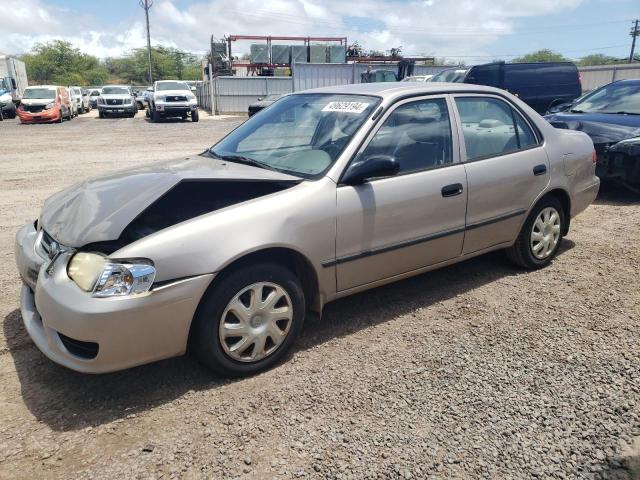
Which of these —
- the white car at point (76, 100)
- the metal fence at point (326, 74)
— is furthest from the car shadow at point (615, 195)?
the white car at point (76, 100)

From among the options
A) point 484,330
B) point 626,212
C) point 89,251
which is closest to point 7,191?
point 89,251

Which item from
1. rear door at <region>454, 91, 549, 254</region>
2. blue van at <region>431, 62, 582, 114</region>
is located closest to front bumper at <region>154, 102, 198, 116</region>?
blue van at <region>431, 62, 582, 114</region>

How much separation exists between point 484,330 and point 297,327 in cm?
133

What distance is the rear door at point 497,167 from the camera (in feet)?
13.1

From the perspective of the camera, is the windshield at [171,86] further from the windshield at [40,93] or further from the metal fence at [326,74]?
the metal fence at [326,74]

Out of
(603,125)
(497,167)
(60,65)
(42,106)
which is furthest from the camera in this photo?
(60,65)

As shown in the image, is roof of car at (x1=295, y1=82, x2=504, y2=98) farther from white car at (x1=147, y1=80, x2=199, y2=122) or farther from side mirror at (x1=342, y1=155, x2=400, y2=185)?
white car at (x1=147, y1=80, x2=199, y2=122)

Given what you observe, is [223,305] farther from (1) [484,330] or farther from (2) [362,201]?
(1) [484,330]

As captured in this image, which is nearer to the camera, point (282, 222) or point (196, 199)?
point (282, 222)

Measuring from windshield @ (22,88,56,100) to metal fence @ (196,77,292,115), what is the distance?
31.9 ft

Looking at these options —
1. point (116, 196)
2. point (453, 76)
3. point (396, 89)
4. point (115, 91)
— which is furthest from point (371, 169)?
point (115, 91)

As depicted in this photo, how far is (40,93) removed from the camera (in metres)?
26.2

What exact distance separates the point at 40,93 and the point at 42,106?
126cm

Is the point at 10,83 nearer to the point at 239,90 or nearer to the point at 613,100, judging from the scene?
the point at 239,90
